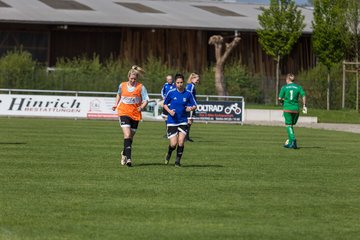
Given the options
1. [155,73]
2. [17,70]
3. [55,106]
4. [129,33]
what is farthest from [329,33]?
[55,106]

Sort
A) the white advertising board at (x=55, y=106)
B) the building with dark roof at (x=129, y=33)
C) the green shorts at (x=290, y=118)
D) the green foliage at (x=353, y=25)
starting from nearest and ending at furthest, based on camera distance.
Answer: the green shorts at (x=290, y=118) < the white advertising board at (x=55, y=106) < the green foliage at (x=353, y=25) < the building with dark roof at (x=129, y=33)

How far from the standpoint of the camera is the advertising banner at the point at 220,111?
1892 inches

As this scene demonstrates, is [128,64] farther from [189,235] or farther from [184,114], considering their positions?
[189,235]

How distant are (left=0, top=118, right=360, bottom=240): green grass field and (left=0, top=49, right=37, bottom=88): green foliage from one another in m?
27.1

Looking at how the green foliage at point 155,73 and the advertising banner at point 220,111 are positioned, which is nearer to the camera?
the advertising banner at point 220,111

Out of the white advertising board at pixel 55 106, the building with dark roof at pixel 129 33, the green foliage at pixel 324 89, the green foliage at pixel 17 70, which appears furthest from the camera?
the building with dark roof at pixel 129 33

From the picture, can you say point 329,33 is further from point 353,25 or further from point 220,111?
point 220,111

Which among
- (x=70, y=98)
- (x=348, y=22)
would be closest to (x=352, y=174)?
(x=70, y=98)

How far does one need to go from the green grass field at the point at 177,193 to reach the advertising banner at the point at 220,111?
799 inches

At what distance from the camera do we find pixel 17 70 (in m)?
54.6

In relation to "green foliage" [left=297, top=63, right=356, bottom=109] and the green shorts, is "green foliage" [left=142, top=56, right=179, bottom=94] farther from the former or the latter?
the green shorts

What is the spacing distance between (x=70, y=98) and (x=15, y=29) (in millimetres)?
15073

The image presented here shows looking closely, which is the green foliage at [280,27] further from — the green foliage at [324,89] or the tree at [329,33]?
the green foliage at [324,89]

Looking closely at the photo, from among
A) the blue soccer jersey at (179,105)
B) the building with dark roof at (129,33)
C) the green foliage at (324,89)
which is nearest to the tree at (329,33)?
the green foliage at (324,89)
